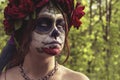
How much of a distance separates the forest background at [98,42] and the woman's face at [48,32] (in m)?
9.59

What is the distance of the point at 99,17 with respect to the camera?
15102 mm

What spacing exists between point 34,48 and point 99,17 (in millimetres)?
11706

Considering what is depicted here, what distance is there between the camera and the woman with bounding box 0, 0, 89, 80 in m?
3.48

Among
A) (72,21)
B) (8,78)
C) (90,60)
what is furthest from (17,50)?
(90,60)

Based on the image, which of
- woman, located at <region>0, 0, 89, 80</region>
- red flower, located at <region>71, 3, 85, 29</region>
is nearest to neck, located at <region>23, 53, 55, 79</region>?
woman, located at <region>0, 0, 89, 80</region>

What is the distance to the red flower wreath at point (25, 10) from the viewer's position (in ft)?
11.4

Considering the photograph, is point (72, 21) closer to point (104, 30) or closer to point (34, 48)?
point (34, 48)

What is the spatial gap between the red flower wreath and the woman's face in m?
0.07

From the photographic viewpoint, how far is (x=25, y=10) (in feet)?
11.5

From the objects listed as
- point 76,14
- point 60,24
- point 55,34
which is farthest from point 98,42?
point 55,34

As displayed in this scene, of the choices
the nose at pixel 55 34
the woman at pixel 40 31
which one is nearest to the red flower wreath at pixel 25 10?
the woman at pixel 40 31

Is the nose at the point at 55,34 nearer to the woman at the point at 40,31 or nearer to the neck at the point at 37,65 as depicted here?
the woman at the point at 40,31

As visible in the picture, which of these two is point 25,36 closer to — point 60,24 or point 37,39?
point 37,39

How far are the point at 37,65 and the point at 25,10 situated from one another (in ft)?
1.55
